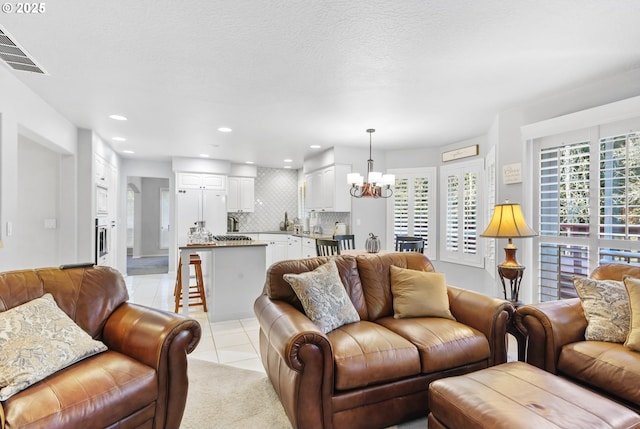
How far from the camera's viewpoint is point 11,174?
2928 mm

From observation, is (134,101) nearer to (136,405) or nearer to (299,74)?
(299,74)

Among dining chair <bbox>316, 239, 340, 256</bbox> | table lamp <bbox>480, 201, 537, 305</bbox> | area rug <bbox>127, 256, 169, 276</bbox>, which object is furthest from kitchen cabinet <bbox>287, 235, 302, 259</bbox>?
table lamp <bbox>480, 201, 537, 305</bbox>

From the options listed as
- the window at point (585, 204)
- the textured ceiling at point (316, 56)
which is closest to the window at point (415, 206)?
the textured ceiling at point (316, 56)

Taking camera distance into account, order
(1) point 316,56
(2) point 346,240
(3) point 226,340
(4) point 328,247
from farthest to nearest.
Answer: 1. (2) point 346,240
2. (4) point 328,247
3. (3) point 226,340
4. (1) point 316,56

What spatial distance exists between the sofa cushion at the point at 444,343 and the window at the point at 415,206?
357cm

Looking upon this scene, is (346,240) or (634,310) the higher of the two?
(346,240)

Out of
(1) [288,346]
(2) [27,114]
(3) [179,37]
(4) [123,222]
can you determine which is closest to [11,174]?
(2) [27,114]

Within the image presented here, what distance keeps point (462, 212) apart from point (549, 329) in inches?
133

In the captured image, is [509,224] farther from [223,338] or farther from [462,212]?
[223,338]

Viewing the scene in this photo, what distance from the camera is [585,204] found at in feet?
10.2

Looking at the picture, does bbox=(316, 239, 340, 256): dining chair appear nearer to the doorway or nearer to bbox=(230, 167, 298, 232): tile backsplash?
bbox=(230, 167, 298, 232): tile backsplash

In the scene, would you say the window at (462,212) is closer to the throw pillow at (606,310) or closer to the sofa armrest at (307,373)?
the throw pillow at (606,310)

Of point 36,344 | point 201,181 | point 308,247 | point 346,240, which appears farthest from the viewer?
point 201,181

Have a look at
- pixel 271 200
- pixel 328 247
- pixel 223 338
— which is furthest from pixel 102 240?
pixel 271 200
